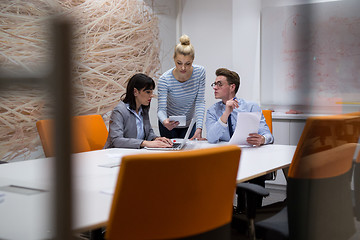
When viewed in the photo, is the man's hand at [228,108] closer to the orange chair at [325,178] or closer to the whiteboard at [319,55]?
the orange chair at [325,178]

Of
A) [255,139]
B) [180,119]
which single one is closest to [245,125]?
[255,139]

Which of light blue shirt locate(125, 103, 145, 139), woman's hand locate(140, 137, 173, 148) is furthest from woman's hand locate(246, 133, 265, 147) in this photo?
light blue shirt locate(125, 103, 145, 139)

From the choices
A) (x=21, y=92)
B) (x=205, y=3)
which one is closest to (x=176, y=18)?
(x=205, y=3)

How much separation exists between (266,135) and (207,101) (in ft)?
6.63

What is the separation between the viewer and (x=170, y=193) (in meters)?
0.97

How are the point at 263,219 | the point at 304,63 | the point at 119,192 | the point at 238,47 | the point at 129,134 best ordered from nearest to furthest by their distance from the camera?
the point at 304,63
the point at 119,192
the point at 263,219
the point at 129,134
the point at 238,47

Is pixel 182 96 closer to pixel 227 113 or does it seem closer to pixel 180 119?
pixel 180 119

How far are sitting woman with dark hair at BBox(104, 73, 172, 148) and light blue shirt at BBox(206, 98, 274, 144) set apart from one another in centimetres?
37

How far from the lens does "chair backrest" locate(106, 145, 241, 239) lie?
0.92 meters

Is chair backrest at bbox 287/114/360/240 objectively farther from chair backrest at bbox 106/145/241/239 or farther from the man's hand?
the man's hand

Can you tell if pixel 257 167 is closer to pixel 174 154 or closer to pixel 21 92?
pixel 174 154

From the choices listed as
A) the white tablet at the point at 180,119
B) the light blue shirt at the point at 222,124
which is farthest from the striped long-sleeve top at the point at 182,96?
the light blue shirt at the point at 222,124

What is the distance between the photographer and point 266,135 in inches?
100

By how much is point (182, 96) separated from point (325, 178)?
222cm
